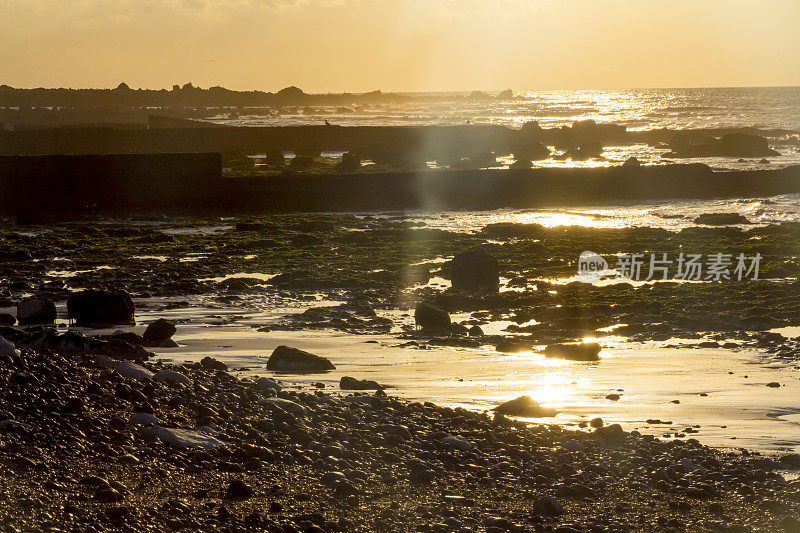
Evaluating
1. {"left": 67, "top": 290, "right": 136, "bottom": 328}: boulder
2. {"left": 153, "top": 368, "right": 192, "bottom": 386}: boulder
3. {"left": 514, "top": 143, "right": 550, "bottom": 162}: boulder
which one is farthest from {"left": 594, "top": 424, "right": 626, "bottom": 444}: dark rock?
{"left": 514, "top": 143, "right": 550, "bottom": 162}: boulder

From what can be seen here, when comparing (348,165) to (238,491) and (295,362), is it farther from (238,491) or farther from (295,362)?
(238,491)

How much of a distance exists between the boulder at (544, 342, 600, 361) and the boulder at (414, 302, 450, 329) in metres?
1.60

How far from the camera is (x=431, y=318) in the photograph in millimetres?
11172

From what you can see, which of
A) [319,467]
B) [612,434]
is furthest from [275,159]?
[319,467]

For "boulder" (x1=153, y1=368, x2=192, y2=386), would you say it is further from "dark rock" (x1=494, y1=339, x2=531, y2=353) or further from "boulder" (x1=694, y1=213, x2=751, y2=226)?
"boulder" (x1=694, y1=213, x2=751, y2=226)

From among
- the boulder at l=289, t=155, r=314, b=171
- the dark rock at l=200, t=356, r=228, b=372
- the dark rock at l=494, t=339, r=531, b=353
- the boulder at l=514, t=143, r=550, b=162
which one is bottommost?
the dark rock at l=494, t=339, r=531, b=353

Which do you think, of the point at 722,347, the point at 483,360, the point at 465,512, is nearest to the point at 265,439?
the point at 465,512

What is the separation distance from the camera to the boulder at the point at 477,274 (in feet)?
45.1

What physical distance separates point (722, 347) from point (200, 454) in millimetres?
6376

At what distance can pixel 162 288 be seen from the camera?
13.9m

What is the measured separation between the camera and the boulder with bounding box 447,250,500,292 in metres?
13.8

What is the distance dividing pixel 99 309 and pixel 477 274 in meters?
5.26

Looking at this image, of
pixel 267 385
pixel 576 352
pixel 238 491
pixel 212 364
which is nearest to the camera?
pixel 238 491

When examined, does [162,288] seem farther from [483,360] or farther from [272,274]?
[483,360]
